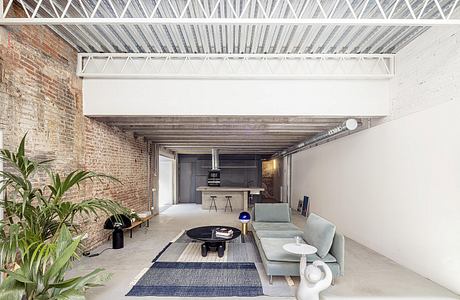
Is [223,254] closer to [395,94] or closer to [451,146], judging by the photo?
[451,146]

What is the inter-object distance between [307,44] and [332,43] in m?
0.39

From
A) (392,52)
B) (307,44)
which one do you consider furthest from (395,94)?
(307,44)

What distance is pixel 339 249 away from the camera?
11.2 feet

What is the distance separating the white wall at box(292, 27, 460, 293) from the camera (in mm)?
3209

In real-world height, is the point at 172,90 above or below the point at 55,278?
above

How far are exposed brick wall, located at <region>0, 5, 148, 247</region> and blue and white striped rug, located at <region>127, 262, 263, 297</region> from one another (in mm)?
1910

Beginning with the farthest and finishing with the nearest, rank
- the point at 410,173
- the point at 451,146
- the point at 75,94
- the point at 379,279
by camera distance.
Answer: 1. the point at 75,94
2. the point at 410,173
3. the point at 379,279
4. the point at 451,146

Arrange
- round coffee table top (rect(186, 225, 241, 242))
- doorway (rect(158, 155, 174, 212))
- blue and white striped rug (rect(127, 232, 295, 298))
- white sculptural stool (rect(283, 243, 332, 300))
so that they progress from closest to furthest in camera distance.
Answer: white sculptural stool (rect(283, 243, 332, 300)), blue and white striped rug (rect(127, 232, 295, 298)), round coffee table top (rect(186, 225, 241, 242)), doorway (rect(158, 155, 174, 212))

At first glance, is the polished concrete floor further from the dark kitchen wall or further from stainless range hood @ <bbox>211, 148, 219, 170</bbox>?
the dark kitchen wall

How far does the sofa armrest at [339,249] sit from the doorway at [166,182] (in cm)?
994

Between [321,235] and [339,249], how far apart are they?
0.28 metres

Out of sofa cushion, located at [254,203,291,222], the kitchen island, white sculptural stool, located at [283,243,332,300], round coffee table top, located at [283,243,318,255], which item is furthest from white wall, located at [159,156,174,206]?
white sculptural stool, located at [283,243,332,300]

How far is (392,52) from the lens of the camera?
4.37 meters

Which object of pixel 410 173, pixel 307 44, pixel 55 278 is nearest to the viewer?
pixel 55 278
